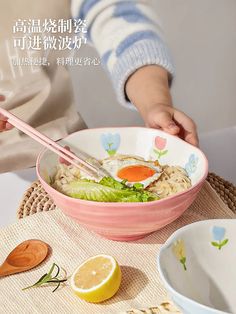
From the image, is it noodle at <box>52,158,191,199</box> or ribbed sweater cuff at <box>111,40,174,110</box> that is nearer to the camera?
noodle at <box>52,158,191,199</box>

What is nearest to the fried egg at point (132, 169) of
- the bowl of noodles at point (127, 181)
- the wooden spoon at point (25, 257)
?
the bowl of noodles at point (127, 181)

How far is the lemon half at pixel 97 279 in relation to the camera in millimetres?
648

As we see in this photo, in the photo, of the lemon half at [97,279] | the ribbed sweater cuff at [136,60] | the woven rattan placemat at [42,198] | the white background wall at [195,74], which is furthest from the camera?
the white background wall at [195,74]

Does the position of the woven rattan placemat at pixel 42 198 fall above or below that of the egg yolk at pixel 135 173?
below

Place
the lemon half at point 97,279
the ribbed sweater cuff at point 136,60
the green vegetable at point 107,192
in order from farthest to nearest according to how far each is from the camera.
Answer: the ribbed sweater cuff at point 136,60, the green vegetable at point 107,192, the lemon half at point 97,279

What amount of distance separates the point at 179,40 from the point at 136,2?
263mm

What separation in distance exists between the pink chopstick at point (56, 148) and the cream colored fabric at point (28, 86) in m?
0.33

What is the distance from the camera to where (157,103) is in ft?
3.26

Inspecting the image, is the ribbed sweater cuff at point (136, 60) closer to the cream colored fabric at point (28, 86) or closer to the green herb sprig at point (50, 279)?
the cream colored fabric at point (28, 86)

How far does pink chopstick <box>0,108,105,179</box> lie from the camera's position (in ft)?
2.75

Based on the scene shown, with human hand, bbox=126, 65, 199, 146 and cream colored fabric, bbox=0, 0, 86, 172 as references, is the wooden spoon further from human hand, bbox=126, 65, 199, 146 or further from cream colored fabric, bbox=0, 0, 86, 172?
cream colored fabric, bbox=0, 0, 86, 172

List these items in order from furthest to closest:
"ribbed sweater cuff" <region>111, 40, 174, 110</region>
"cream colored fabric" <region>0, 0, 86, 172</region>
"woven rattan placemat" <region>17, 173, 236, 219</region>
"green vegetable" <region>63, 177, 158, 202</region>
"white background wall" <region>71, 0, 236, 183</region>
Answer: "white background wall" <region>71, 0, 236, 183</region> → "cream colored fabric" <region>0, 0, 86, 172</region> → "ribbed sweater cuff" <region>111, 40, 174, 110</region> → "woven rattan placemat" <region>17, 173, 236, 219</region> → "green vegetable" <region>63, 177, 158, 202</region>

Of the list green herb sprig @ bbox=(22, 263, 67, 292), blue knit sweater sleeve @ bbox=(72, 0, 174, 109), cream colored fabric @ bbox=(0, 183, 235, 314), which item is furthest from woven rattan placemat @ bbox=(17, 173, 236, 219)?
blue knit sweater sleeve @ bbox=(72, 0, 174, 109)

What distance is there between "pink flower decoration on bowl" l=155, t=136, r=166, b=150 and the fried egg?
0.03m
